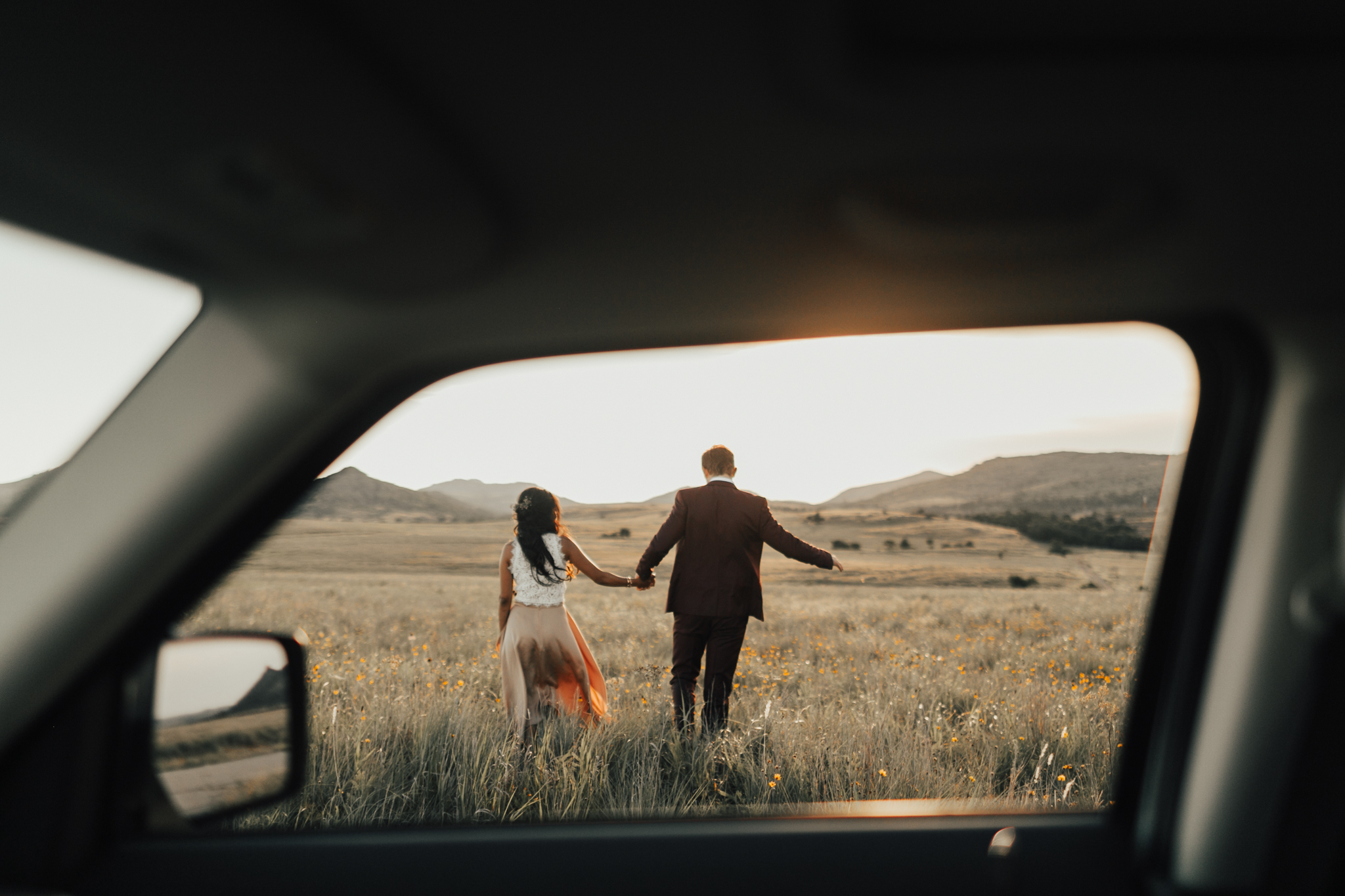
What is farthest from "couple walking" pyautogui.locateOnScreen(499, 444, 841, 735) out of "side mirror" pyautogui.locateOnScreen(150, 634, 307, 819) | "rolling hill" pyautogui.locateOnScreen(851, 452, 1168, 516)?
"rolling hill" pyautogui.locateOnScreen(851, 452, 1168, 516)

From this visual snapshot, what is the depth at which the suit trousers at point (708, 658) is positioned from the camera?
4.77 meters

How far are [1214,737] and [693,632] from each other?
11.8ft

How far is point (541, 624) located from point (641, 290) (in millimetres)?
4003

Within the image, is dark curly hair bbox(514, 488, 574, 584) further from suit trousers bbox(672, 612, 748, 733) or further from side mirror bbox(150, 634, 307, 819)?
side mirror bbox(150, 634, 307, 819)

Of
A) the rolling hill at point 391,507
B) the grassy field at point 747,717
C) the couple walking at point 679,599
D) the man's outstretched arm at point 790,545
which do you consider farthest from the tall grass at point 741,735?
the rolling hill at point 391,507

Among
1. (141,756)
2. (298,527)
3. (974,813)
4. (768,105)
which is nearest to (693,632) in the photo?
(974,813)

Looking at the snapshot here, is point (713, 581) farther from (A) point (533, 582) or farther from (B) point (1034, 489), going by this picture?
(B) point (1034, 489)

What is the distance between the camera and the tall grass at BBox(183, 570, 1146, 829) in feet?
11.6

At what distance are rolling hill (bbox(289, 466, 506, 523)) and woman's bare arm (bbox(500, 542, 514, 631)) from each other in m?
33.2

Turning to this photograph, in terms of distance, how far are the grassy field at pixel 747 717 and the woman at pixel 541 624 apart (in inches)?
9.3

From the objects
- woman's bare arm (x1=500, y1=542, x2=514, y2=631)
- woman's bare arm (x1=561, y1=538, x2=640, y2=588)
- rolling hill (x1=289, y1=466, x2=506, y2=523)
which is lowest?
rolling hill (x1=289, y1=466, x2=506, y2=523)

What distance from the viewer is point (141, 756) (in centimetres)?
125

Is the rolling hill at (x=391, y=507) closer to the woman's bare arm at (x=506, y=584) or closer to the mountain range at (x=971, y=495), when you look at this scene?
Result: the mountain range at (x=971, y=495)

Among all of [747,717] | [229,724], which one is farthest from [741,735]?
[229,724]
